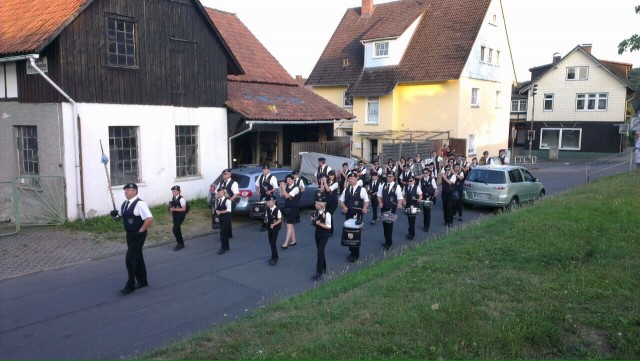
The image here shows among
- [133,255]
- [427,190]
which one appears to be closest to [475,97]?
[427,190]

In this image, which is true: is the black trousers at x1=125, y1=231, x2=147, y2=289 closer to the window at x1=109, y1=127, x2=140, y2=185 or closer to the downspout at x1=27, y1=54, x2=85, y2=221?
the downspout at x1=27, y1=54, x2=85, y2=221

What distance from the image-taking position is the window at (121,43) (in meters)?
14.6

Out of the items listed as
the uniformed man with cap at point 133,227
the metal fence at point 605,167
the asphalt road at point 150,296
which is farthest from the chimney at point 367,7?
the uniformed man with cap at point 133,227

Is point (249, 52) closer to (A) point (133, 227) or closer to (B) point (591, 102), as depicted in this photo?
(A) point (133, 227)

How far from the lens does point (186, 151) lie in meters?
17.4

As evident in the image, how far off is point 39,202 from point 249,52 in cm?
1307

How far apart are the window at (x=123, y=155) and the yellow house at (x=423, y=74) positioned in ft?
61.2

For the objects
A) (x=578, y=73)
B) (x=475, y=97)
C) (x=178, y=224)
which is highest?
(x=578, y=73)

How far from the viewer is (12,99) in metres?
14.4

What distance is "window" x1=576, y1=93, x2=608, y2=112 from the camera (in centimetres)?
4212

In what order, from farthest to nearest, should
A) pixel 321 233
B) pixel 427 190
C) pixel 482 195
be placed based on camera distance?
pixel 482 195 < pixel 427 190 < pixel 321 233

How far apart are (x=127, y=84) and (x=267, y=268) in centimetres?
817

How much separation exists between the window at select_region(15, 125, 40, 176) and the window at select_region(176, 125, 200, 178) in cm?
424

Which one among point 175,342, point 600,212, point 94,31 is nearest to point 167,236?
point 94,31
